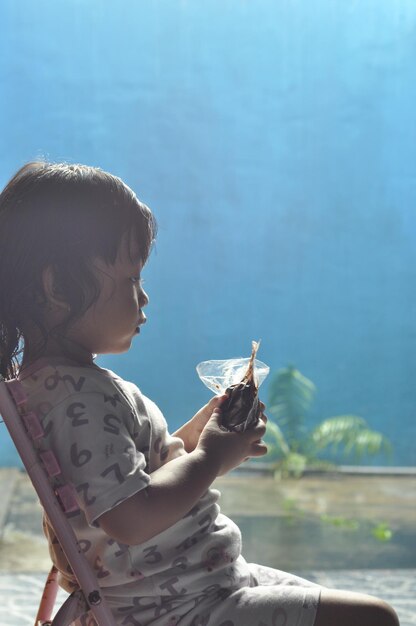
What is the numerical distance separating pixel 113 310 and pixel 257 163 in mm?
3558

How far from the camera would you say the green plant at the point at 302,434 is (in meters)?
4.68

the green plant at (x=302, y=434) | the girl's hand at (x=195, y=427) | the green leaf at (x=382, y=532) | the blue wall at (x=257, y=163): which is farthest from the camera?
the green plant at (x=302, y=434)

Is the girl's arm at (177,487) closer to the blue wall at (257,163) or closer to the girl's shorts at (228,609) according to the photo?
the girl's shorts at (228,609)

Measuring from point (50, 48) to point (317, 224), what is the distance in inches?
64.8

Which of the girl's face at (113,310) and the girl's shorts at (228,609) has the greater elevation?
the girl's face at (113,310)

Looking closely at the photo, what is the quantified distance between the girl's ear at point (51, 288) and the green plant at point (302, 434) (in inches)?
141

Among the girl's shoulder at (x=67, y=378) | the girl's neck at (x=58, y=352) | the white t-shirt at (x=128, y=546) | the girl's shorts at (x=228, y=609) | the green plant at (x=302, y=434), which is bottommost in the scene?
the green plant at (x=302, y=434)

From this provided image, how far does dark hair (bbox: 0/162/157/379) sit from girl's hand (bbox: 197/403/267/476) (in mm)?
227

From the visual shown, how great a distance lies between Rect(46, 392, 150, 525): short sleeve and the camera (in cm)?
106

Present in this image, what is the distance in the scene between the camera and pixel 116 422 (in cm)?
110

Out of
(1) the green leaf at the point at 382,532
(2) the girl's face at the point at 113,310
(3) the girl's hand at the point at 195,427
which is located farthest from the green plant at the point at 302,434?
(2) the girl's face at the point at 113,310

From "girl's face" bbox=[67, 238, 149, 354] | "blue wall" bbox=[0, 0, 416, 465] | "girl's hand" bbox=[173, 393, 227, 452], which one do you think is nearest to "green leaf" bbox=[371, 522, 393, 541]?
"blue wall" bbox=[0, 0, 416, 465]

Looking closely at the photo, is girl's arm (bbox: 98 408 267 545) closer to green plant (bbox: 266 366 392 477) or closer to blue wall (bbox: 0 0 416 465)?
blue wall (bbox: 0 0 416 465)

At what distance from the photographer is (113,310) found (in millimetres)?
1180
